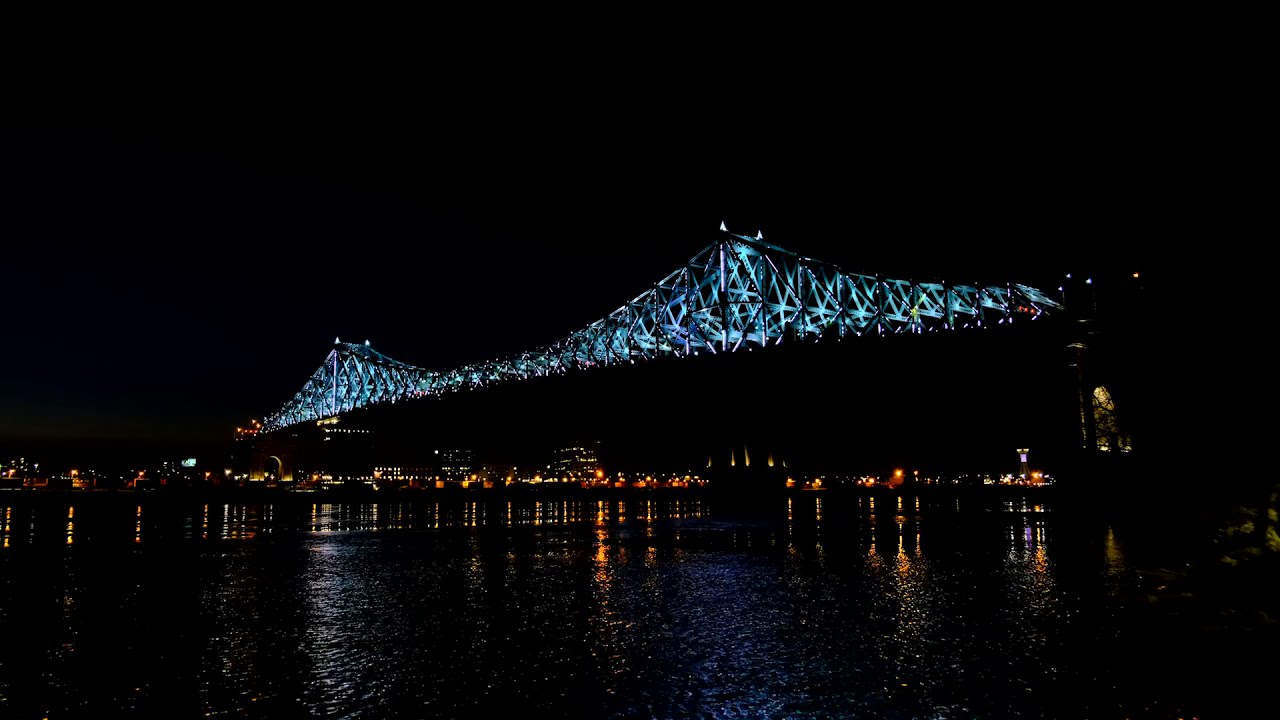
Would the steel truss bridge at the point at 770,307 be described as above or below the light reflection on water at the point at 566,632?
above

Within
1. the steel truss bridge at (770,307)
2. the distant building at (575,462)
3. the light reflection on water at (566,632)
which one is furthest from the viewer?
the distant building at (575,462)

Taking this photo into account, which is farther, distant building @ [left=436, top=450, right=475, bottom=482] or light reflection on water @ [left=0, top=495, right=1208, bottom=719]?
distant building @ [left=436, top=450, right=475, bottom=482]

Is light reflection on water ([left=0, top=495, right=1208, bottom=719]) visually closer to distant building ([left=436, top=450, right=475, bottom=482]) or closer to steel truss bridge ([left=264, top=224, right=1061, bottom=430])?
steel truss bridge ([left=264, top=224, right=1061, bottom=430])

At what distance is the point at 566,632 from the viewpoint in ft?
29.6

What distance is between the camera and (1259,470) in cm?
497

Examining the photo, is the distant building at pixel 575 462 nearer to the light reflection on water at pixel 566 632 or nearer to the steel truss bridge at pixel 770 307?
the steel truss bridge at pixel 770 307

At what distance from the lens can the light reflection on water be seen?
21.2 ft

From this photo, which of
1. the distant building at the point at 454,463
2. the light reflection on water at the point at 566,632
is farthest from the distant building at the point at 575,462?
the light reflection on water at the point at 566,632

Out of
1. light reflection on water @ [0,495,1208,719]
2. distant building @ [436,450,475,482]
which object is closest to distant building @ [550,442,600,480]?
distant building @ [436,450,475,482]

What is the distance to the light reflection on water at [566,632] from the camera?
6473 mm

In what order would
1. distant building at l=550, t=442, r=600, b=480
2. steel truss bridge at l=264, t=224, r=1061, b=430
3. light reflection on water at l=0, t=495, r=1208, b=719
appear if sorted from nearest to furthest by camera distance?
light reflection on water at l=0, t=495, r=1208, b=719, steel truss bridge at l=264, t=224, r=1061, b=430, distant building at l=550, t=442, r=600, b=480

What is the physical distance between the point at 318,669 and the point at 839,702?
14.5 feet

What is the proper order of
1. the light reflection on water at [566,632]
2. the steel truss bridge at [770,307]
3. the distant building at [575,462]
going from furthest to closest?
the distant building at [575,462], the steel truss bridge at [770,307], the light reflection on water at [566,632]

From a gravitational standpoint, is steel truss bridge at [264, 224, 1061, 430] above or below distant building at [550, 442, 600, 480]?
above
